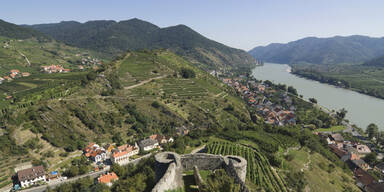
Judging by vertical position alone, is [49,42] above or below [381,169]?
above

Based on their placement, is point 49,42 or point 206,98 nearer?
point 206,98

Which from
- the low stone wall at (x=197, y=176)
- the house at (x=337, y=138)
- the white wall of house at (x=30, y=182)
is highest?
the low stone wall at (x=197, y=176)

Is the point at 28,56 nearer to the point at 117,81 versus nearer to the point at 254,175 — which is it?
the point at 117,81

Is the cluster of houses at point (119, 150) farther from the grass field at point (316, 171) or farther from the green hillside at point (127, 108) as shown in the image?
the grass field at point (316, 171)

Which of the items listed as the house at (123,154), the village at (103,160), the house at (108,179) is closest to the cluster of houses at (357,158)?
the village at (103,160)

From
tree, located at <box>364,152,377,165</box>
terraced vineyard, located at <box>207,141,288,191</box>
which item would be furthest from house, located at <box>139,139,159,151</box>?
tree, located at <box>364,152,377,165</box>

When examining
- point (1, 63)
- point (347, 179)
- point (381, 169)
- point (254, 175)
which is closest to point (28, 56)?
point (1, 63)
